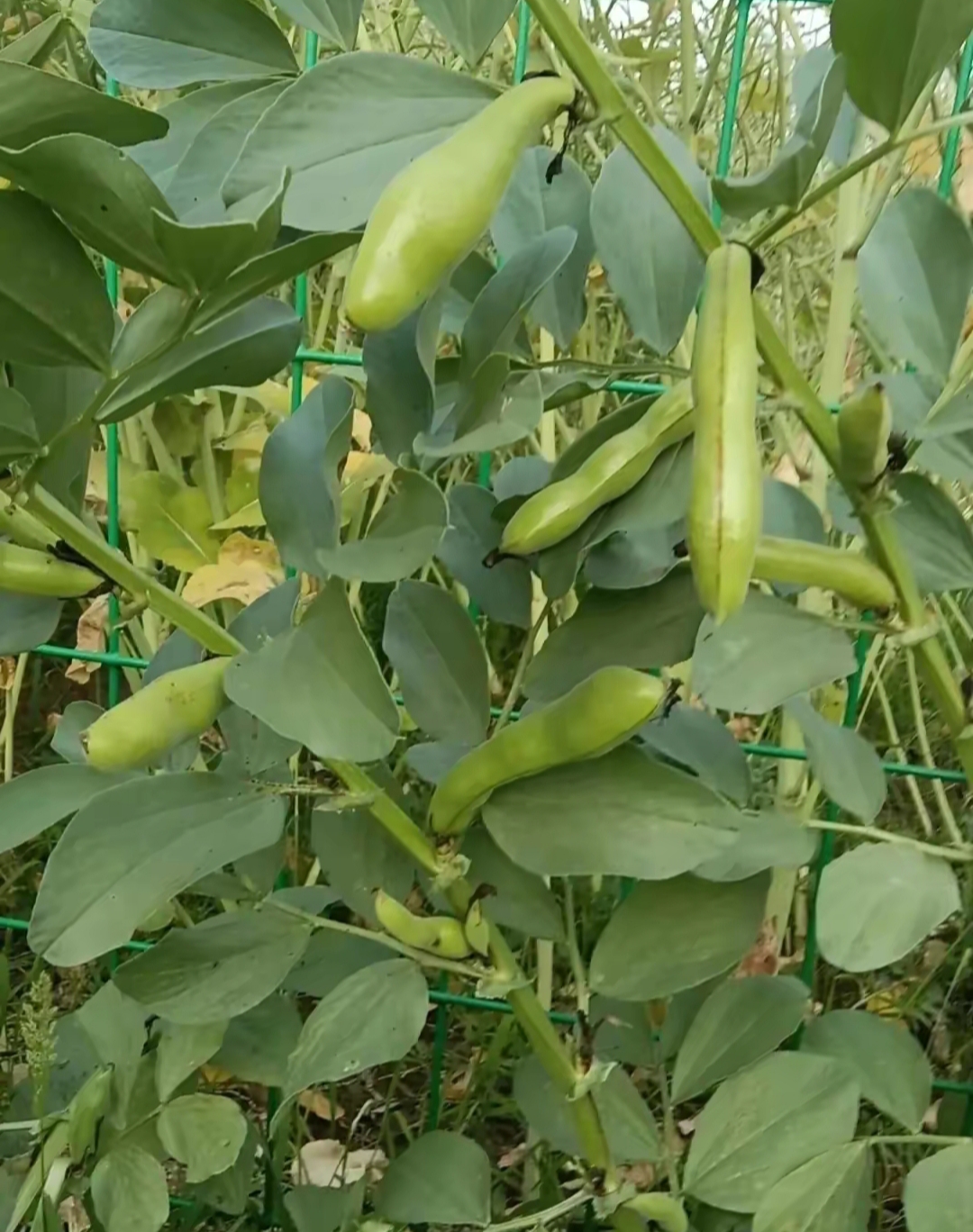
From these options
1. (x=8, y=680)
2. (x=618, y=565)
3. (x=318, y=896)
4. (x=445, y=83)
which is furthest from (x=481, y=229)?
(x=8, y=680)

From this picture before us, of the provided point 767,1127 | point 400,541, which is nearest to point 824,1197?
point 767,1127

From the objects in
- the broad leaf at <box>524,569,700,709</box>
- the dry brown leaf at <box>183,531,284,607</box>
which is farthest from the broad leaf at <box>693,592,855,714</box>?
the dry brown leaf at <box>183,531,284,607</box>

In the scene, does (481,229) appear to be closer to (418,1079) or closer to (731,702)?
(731,702)

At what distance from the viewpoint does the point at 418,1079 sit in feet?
3.43

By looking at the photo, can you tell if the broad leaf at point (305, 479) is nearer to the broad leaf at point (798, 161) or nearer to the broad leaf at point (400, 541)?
the broad leaf at point (400, 541)

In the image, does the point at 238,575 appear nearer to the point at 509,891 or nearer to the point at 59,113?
the point at 509,891

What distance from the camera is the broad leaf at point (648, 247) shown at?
50cm

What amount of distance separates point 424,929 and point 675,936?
0.12 m

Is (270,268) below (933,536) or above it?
above

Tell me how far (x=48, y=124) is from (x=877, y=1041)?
1.86ft

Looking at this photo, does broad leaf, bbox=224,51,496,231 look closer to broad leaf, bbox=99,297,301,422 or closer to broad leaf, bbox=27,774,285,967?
broad leaf, bbox=99,297,301,422

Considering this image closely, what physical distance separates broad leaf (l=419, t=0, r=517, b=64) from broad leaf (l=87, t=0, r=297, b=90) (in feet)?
0.19

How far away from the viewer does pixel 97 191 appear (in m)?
0.32

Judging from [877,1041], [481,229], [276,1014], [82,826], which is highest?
[481,229]
